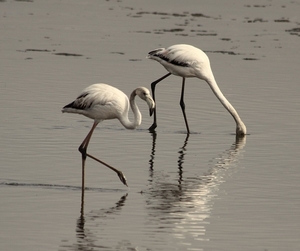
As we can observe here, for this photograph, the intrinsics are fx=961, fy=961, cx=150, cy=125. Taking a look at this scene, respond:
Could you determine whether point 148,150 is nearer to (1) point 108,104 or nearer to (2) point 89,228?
(1) point 108,104

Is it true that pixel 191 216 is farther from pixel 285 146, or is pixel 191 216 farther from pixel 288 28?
pixel 288 28

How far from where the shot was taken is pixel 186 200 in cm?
1002

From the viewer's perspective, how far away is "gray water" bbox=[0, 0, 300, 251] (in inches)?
347

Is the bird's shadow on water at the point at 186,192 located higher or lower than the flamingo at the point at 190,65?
lower

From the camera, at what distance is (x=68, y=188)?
406 inches

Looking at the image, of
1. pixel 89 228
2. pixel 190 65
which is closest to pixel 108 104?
pixel 89 228

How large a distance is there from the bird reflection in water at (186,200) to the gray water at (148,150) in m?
0.01

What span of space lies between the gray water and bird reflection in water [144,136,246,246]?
1 cm

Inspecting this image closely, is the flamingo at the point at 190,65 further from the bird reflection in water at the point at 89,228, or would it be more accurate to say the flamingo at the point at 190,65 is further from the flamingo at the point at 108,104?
the bird reflection in water at the point at 89,228

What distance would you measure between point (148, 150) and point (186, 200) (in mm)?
2830

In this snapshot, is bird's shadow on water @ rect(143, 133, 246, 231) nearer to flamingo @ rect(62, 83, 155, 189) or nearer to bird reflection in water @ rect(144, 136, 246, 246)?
bird reflection in water @ rect(144, 136, 246, 246)

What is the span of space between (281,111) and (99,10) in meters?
16.3

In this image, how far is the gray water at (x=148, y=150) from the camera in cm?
882

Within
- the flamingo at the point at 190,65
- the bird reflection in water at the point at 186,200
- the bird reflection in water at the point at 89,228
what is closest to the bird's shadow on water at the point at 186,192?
the bird reflection in water at the point at 186,200
